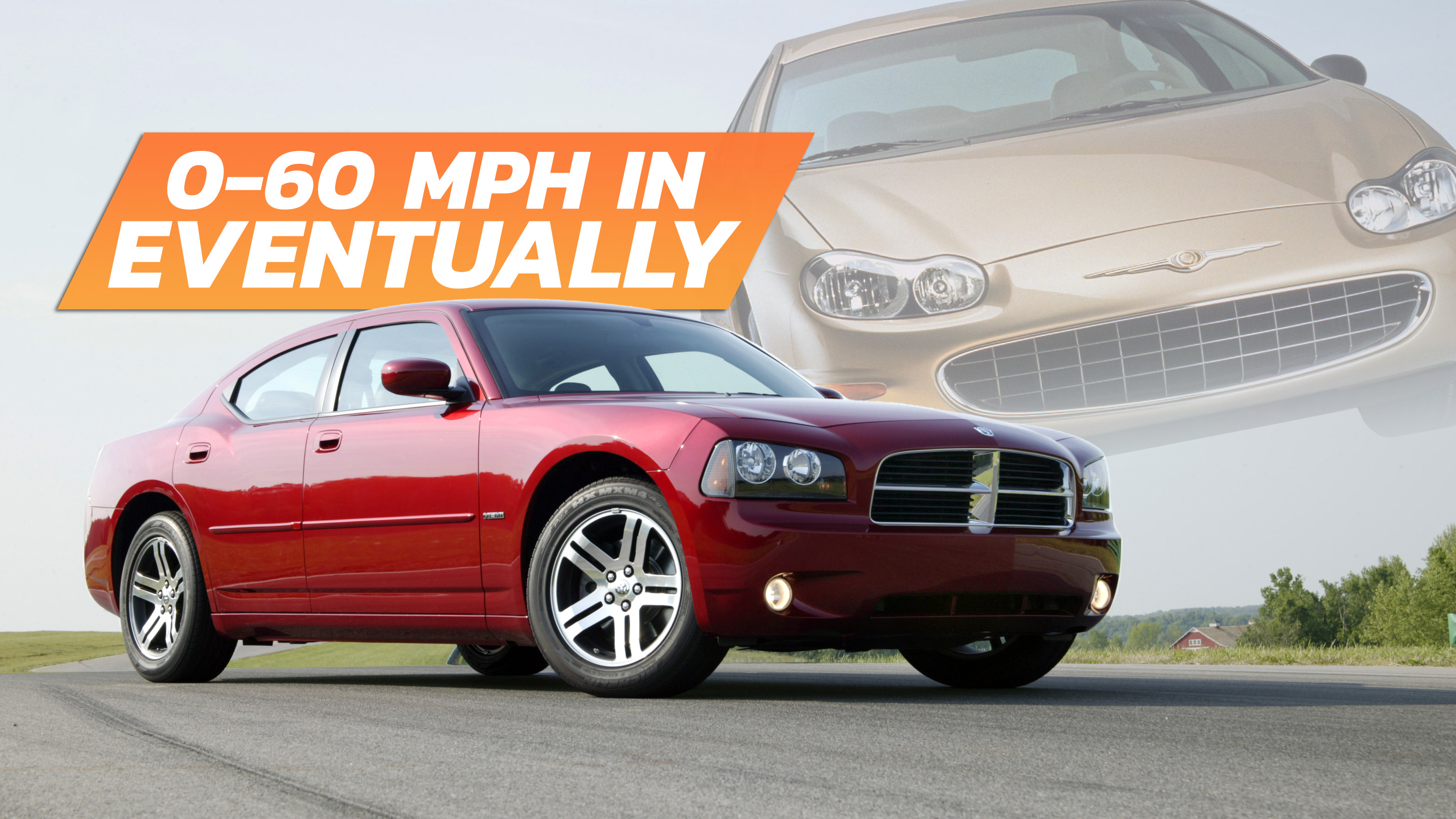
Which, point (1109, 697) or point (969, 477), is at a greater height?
point (969, 477)

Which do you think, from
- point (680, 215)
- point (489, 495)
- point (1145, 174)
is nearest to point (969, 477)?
point (489, 495)

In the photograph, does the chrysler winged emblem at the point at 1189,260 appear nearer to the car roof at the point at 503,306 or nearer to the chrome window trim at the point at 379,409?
the car roof at the point at 503,306

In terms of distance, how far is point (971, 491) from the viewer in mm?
4395

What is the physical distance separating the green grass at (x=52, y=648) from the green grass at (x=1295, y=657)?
74.4 feet

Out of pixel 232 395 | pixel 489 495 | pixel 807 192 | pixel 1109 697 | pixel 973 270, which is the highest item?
pixel 807 192

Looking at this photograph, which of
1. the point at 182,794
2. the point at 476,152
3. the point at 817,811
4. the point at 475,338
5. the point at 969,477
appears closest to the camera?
the point at 817,811

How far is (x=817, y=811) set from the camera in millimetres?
2357

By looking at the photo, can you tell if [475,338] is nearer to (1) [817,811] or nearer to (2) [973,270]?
(1) [817,811]

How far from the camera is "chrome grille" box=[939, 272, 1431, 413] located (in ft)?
26.8

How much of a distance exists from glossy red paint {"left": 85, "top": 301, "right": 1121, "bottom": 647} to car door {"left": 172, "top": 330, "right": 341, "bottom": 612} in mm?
11

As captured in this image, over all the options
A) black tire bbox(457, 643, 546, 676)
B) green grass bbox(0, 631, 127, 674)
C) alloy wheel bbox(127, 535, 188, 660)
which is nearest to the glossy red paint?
alloy wheel bbox(127, 535, 188, 660)

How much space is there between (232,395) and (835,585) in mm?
3305

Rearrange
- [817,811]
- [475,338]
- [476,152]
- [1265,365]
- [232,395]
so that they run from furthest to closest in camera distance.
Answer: [476,152] < [1265,365] < [232,395] < [475,338] < [817,811]

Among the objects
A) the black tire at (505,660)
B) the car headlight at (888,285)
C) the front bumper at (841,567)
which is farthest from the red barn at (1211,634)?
the front bumper at (841,567)
